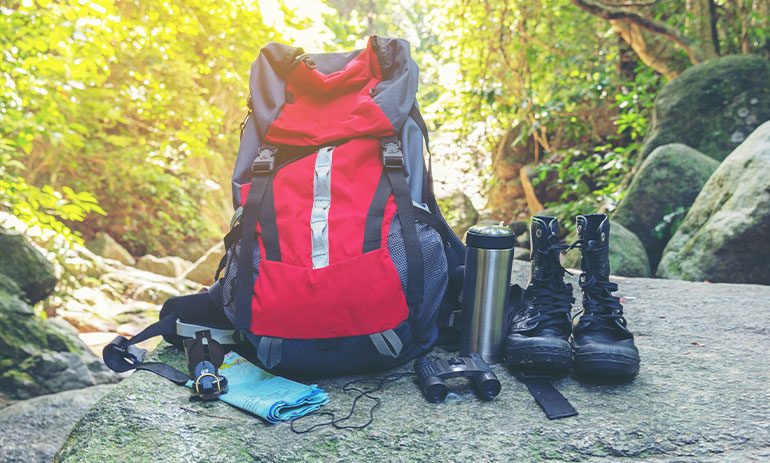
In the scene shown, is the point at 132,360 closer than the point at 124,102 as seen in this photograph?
Yes

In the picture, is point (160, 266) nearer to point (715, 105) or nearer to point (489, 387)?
point (489, 387)

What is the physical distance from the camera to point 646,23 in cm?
507

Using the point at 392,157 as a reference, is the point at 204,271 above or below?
below

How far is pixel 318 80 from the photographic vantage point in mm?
1956

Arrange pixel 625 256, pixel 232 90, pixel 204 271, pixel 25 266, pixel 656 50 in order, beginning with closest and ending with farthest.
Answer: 1. pixel 625 256
2. pixel 25 266
3. pixel 656 50
4. pixel 204 271
5. pixel 232 90

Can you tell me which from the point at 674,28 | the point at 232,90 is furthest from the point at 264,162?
the point at 232,90

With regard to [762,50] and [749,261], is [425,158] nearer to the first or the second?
[749,261]

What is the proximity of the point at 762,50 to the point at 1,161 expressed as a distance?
6.67 metres

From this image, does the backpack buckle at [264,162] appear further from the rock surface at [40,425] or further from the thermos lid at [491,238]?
the rock surface at [40,425]

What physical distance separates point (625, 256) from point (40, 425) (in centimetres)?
392

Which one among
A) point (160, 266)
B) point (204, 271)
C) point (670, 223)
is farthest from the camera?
point (160, 266)

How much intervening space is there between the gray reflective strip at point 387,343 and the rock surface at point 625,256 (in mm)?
2490

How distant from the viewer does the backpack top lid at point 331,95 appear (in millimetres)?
1852

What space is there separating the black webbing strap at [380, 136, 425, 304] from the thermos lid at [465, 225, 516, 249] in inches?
9.0
